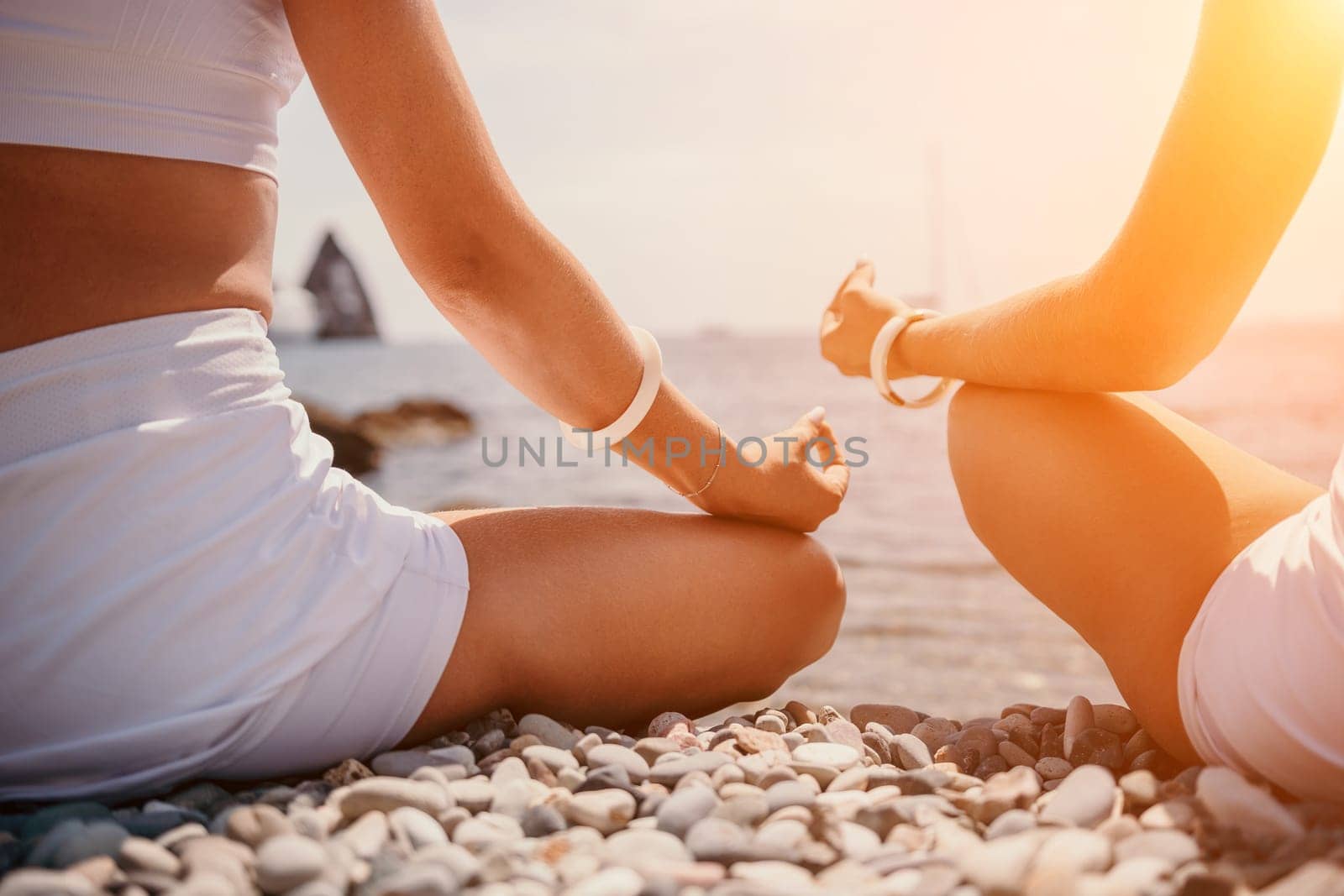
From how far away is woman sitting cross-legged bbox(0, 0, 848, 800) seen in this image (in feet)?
4.75

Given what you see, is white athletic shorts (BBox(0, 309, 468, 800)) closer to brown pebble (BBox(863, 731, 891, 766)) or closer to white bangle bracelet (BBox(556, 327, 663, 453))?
white bangle bracelet (BBox(556, 327, 663, 453))

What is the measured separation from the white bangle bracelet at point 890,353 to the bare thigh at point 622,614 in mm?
458

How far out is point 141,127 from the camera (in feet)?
4.83

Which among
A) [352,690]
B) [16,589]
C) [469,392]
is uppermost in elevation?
[16,589]

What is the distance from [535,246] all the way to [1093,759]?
1.39m

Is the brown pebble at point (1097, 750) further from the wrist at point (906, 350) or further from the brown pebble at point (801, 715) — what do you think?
the wrist at point (906, 350)

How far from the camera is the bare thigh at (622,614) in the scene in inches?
71.8

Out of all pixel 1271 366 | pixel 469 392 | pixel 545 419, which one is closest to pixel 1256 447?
pixel 545 419

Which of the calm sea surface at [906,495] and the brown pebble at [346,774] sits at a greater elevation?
the brown pebble at [346,774]

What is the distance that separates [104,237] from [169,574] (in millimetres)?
484

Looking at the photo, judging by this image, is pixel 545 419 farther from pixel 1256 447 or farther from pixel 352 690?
pixel 352 690

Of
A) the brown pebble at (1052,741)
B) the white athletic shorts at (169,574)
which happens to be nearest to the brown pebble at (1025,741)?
the brown pebble at (1052,741)

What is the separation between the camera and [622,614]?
1.92m

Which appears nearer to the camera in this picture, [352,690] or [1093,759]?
[352,690]
